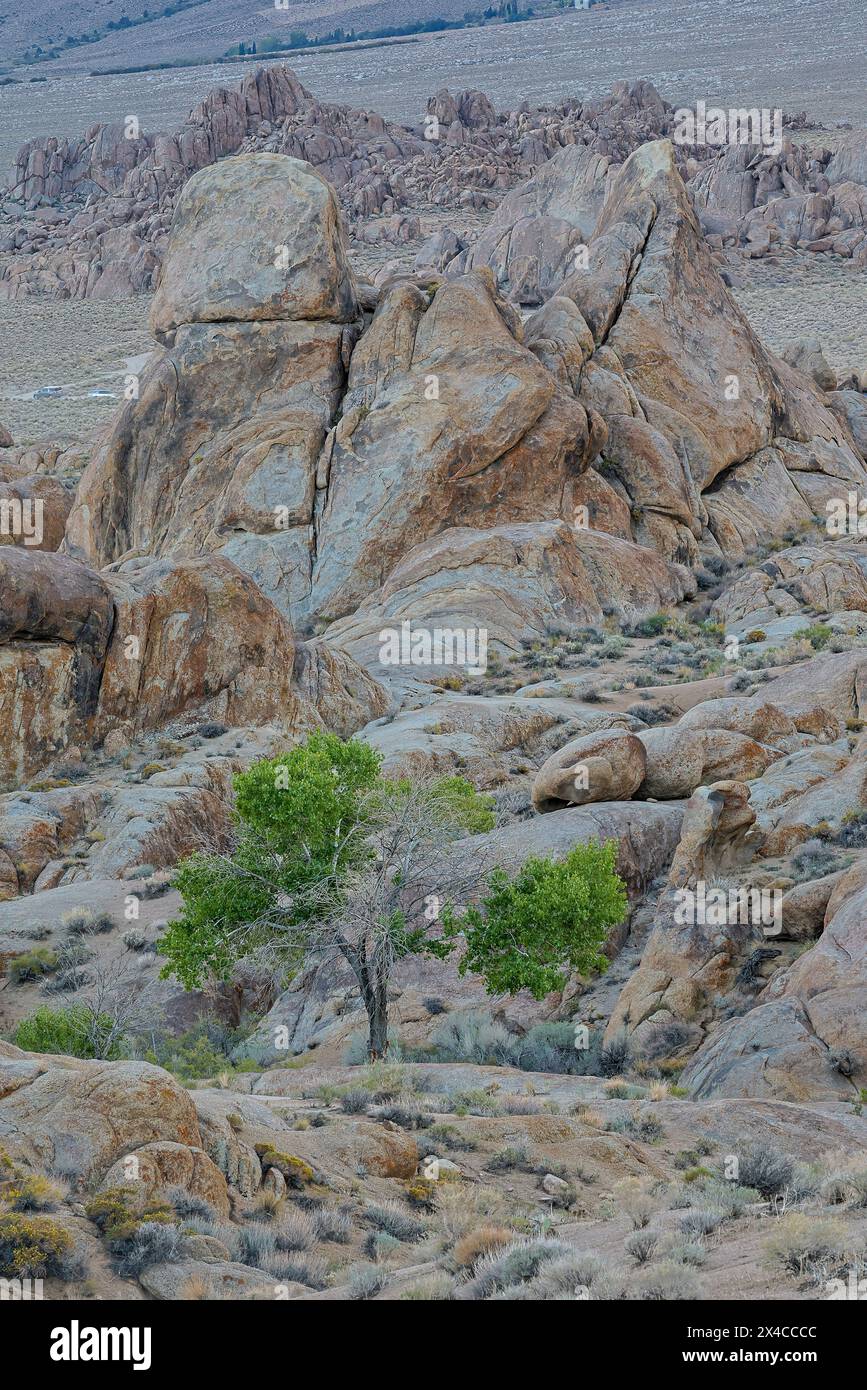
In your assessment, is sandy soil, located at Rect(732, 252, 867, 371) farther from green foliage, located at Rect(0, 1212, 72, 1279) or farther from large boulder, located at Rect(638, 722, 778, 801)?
green foliage, located at Rect(0, 1212, 72, 1279)

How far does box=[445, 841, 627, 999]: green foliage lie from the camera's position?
17.8 meters

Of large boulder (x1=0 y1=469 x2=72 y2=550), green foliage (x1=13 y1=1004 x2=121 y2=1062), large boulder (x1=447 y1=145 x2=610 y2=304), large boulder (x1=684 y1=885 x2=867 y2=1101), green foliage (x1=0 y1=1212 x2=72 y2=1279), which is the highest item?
large boulder (x1=447 y1=145 x2=610 y2=304)

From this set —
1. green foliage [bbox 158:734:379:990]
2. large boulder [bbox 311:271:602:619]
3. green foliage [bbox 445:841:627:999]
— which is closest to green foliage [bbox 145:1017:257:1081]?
green foliage [bbox 158:734:379:990]

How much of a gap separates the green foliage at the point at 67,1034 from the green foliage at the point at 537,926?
4.62 m

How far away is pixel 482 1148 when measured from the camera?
42.2ft

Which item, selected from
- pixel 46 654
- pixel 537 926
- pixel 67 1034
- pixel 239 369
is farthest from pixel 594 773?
pixel 239 369

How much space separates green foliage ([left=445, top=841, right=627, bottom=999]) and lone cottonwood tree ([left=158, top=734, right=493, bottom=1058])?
51 centimetres

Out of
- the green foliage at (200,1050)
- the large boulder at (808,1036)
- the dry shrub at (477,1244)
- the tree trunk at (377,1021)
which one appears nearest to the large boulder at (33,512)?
the green foliage at (200,1050)

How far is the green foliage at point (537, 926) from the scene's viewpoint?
17.8 metres

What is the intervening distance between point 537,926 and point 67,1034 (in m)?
6.15

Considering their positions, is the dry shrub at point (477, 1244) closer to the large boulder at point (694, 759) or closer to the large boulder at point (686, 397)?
the large boulder at point (694, 759)
